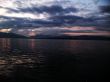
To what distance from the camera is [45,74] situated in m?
30.4

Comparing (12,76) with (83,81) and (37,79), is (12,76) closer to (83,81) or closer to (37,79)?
(37,79)

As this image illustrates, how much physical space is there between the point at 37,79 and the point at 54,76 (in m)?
2.69

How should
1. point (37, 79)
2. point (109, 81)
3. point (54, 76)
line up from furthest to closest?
point (54, 76)
point (37, 79)
point (109, 81)

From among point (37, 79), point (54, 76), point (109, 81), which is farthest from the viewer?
point (54, 76)

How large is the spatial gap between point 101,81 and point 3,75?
A: 39.1 ft

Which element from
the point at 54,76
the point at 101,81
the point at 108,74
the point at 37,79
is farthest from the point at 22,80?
the point at 108,74

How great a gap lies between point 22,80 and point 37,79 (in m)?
1.86

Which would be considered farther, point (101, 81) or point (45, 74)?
point (45, 74)

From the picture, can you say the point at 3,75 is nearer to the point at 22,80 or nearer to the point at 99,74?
the point at 22,80

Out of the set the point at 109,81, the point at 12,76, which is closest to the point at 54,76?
the point at 12,76

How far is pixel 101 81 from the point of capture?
2556cm

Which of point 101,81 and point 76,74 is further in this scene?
point 76,74

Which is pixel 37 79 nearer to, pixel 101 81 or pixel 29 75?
pixel 29 75

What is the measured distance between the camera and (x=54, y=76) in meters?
29.0
